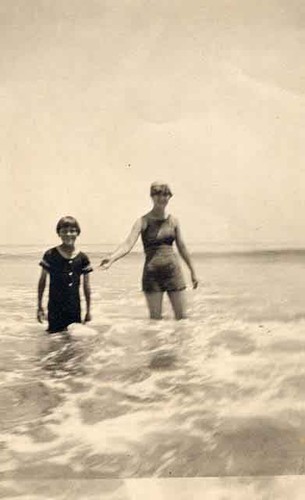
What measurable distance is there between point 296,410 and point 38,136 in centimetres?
99

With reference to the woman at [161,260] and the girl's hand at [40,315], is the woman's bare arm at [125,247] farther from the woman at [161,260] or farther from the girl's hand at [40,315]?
the girl's hand at [40,315]

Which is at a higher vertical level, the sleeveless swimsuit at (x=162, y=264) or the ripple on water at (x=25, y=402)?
the sleeveless swimsuit at (x=162, y=264)

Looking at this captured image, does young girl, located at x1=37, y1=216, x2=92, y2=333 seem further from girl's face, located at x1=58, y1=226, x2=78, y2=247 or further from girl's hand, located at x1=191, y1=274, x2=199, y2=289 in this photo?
girl's hand, located at x1=191, y1=274, x2=199, y2=289

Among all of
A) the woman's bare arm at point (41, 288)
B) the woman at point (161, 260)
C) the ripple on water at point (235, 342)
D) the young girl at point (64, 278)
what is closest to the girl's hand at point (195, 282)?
the woman at point (161, 260)

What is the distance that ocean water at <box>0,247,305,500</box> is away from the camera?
1.40 meters

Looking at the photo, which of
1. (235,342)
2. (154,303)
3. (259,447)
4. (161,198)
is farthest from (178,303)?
(259,447)

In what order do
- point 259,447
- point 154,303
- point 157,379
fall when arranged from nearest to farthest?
point 259,447 → point 157,379 → point 154,303

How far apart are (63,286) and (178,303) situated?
1.01 feet

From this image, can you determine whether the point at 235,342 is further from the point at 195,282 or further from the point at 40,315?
the point at 40,315

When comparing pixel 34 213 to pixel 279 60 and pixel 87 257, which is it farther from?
pixel 279 60

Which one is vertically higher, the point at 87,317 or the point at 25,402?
the point at 87,317

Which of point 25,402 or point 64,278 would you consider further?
point 64,278

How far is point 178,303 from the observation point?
63.6 inches

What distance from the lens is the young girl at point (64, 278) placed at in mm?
1606
